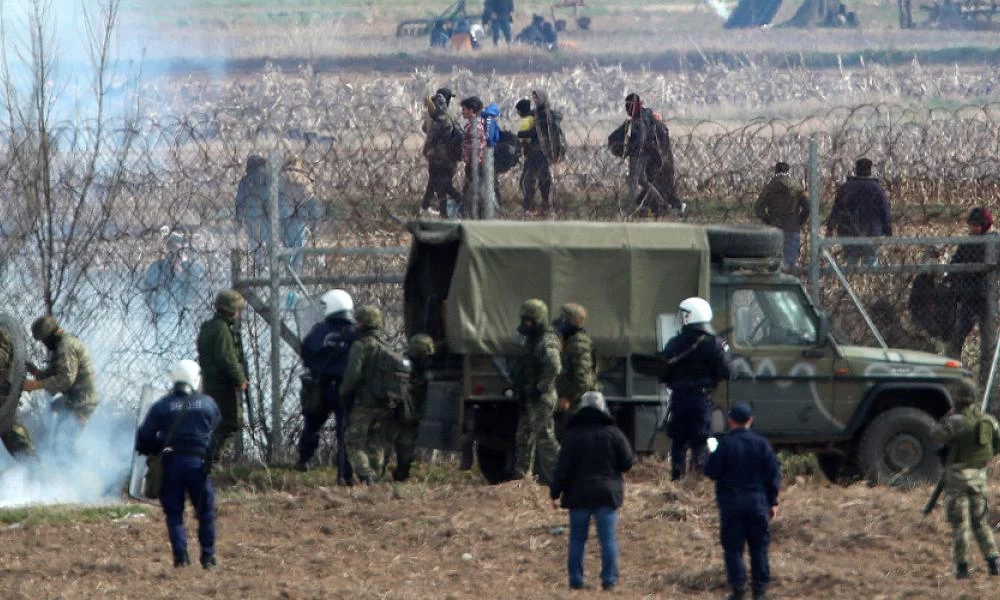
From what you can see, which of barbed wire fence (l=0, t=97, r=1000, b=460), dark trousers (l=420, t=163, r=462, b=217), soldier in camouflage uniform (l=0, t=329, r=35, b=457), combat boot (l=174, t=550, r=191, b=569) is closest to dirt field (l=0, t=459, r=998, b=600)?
combat boot (l=174, t=550, r=191, b=569)

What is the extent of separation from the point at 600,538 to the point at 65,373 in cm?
537

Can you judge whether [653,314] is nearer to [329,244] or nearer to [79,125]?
[329,244]

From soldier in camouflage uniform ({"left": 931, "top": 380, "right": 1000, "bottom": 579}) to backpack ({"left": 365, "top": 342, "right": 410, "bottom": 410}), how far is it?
4.00 meters

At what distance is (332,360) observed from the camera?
13812mm

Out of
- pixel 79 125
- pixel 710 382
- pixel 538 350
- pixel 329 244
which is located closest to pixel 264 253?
pixel 329 244

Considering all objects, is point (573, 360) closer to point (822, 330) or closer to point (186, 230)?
point (822, 330)

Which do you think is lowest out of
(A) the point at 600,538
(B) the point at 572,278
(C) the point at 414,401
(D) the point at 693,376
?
(A) the point at 600,538

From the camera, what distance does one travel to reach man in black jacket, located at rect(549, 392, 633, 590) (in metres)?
10.3

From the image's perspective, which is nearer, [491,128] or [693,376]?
[693,376]

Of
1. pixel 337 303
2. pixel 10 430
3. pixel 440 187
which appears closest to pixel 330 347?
pixel 337 303

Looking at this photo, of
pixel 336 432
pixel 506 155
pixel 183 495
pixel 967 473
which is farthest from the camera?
pixel 506 155

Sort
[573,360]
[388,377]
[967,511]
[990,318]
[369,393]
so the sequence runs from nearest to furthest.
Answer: [967,511] < [573,360] < [388,377] < [369,393] < [990,318]

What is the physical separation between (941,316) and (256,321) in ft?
18.3

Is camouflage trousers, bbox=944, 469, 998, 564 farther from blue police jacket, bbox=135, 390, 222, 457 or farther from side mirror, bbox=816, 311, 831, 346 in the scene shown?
blue police jacket, bbox=135, 390, 222, 457
